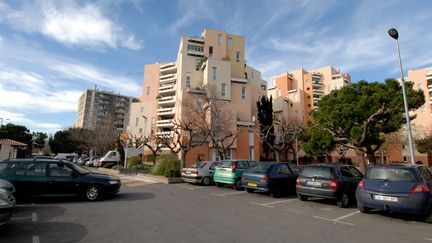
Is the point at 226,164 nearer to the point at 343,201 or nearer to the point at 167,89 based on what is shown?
the point at 343,201

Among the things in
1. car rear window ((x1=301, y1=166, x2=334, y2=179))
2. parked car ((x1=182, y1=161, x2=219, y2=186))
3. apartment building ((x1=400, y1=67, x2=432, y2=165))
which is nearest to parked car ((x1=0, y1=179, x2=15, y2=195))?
parked car ((x1=182, y1=161, x2=219, y2=186))

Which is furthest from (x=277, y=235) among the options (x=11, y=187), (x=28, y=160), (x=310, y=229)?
(x=28, y=160)

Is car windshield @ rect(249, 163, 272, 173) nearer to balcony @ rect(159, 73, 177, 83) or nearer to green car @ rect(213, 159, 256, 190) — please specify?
green car @ rect(213, 159, 256, 190)

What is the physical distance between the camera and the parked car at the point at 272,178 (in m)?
10.4

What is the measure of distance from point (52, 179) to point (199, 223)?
5.90 m

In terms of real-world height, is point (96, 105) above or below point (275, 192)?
above

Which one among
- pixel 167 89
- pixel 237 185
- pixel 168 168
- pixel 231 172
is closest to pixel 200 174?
pixel 231 172

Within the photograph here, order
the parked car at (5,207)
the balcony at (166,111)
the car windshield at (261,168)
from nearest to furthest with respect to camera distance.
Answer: the parked car at (5,207) < the car windshield at (261,168) < the balcony at (166,111)

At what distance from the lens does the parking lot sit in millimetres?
5266

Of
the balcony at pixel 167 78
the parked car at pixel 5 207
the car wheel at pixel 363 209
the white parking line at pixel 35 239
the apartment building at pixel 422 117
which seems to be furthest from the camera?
the balcony at pixel 167 78

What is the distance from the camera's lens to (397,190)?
22.5 ft

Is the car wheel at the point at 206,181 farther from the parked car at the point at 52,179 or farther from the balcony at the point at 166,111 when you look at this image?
the balcony at the point at 166,111

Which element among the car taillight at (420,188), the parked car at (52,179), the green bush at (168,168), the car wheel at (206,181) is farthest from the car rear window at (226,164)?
the car taillight at (420,188)

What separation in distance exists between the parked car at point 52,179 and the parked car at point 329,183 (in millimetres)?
7610
